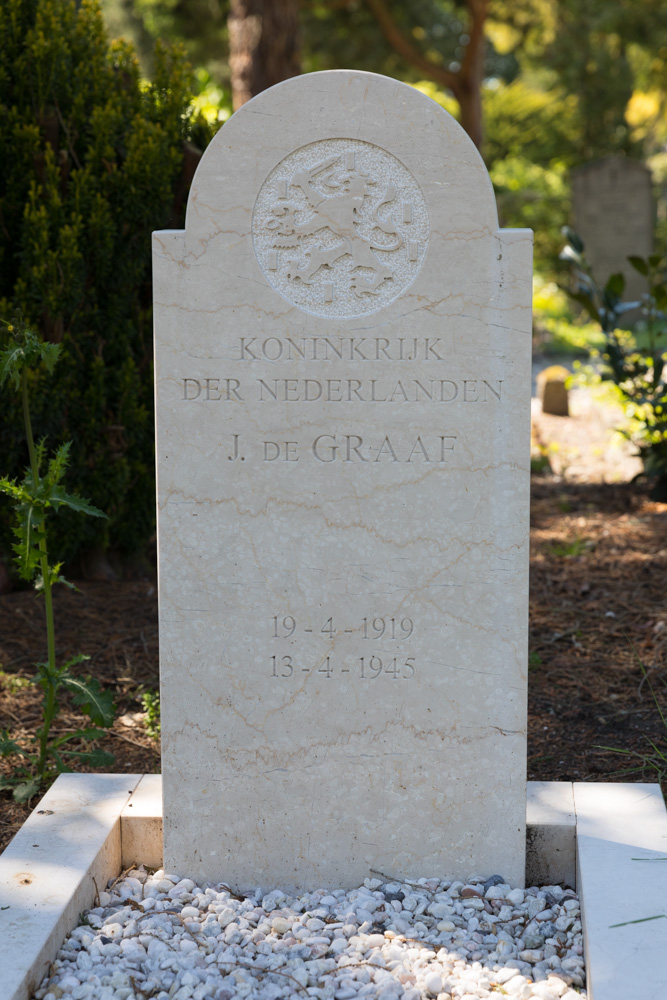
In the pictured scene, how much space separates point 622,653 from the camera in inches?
148

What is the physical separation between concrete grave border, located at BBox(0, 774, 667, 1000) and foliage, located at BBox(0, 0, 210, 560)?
5.60ft

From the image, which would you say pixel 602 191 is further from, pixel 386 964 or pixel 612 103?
pixel 386 964

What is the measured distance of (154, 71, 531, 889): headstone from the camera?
7.24ft

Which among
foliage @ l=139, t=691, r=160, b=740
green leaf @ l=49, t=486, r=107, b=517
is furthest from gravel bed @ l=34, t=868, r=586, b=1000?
green leaf @ l=49, t=486, r=107, b=517

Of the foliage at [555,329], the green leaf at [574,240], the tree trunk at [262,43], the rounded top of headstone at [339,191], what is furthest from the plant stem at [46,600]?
the foliage at [555,329]

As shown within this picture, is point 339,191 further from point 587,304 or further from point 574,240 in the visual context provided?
point 587,304

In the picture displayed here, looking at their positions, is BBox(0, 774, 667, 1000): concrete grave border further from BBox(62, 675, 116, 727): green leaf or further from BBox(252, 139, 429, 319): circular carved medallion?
BBox(252, 139, 429, 319): circular carved medallion

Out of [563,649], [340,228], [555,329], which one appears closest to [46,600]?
[340,228]

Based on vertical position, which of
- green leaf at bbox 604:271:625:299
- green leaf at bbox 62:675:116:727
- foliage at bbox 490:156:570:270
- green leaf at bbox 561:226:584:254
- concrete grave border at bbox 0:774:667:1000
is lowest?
concrete grave border at bbox 0:774:667:1000

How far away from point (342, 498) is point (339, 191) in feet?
2.42

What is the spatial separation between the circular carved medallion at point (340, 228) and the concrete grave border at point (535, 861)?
142cm

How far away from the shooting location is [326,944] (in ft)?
7.04

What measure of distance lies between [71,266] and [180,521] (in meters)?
1.95

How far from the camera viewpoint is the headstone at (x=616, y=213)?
47.8ft
